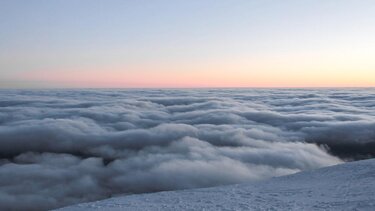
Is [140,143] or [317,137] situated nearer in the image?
[140,143]

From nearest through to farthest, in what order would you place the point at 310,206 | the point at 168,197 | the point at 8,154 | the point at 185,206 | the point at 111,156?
the point at 310,206, the point at 185,206, the point at 168,197, the point at 111,156, the point at 8,154

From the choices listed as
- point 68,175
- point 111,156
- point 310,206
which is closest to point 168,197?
point 310,206

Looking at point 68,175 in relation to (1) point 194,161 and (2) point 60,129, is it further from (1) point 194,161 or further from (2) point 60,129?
(2) point 60,129

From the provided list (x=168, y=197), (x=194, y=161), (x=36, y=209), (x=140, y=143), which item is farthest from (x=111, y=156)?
(x=168, y=197)

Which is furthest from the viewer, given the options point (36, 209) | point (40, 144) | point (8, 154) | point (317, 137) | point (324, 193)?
point (317, 137)

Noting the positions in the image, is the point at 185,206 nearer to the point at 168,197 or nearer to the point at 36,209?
the point at 168,197

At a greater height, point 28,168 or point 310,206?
point 310,206
